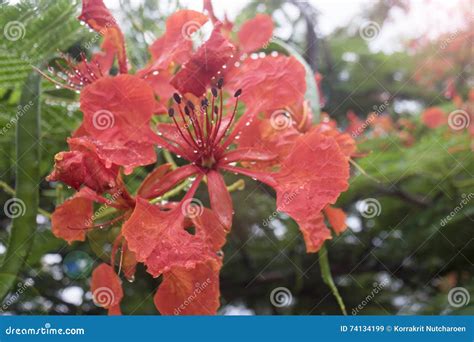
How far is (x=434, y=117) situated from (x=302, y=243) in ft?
3.23

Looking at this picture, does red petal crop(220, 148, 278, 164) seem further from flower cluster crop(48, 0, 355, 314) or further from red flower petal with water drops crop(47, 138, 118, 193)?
red flower petal with water drops crop(47, 138, 118, 193)

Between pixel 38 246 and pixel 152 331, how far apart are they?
0.35 metres

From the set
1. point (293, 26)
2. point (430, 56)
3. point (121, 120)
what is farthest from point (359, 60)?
point (121, 120)

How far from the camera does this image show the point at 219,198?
115 centimetres

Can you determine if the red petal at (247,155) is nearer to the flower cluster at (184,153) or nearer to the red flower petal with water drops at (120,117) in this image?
the flower cluster at (184,153)

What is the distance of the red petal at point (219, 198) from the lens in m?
1.13

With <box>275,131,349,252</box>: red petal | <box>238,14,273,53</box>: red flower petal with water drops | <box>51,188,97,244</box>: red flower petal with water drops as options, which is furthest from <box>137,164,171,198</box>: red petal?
<box>238,14,273,53</box>: red flower petal with water drops

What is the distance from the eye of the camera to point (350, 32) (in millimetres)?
2951

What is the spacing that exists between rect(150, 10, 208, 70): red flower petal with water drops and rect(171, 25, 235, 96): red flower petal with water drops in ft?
0.30

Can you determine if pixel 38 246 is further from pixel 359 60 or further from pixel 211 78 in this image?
pixel 359 60

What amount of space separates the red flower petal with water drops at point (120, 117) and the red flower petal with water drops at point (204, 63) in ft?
0.21

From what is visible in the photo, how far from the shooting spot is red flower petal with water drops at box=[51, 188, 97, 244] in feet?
3.84

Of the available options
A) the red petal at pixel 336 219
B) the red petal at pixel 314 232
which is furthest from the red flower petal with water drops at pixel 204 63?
the red petal at pixel 336 219

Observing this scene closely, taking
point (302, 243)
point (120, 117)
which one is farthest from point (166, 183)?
point (302, 243)
